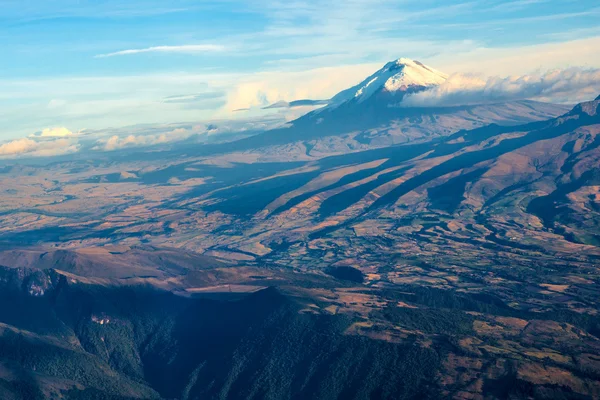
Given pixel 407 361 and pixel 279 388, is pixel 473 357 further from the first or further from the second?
pixel 279 388

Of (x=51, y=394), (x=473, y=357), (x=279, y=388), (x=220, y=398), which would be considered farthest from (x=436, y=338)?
(x=51, y=394)

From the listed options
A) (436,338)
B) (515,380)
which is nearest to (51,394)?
(436,338)

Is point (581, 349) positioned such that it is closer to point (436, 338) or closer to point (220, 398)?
point (436, 338)

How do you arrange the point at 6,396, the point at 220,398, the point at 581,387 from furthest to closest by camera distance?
the point at 220,398 → the point at 6,396 → the point at 581,387

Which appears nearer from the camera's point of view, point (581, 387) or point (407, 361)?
point (581, 387)

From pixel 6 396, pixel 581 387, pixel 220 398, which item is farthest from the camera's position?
pixel 220 398

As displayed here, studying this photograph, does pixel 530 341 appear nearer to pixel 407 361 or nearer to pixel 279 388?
pixel 407 361

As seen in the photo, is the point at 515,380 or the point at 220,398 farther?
the point at 220,398

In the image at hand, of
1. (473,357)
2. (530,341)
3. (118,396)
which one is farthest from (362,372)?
(118,396)
